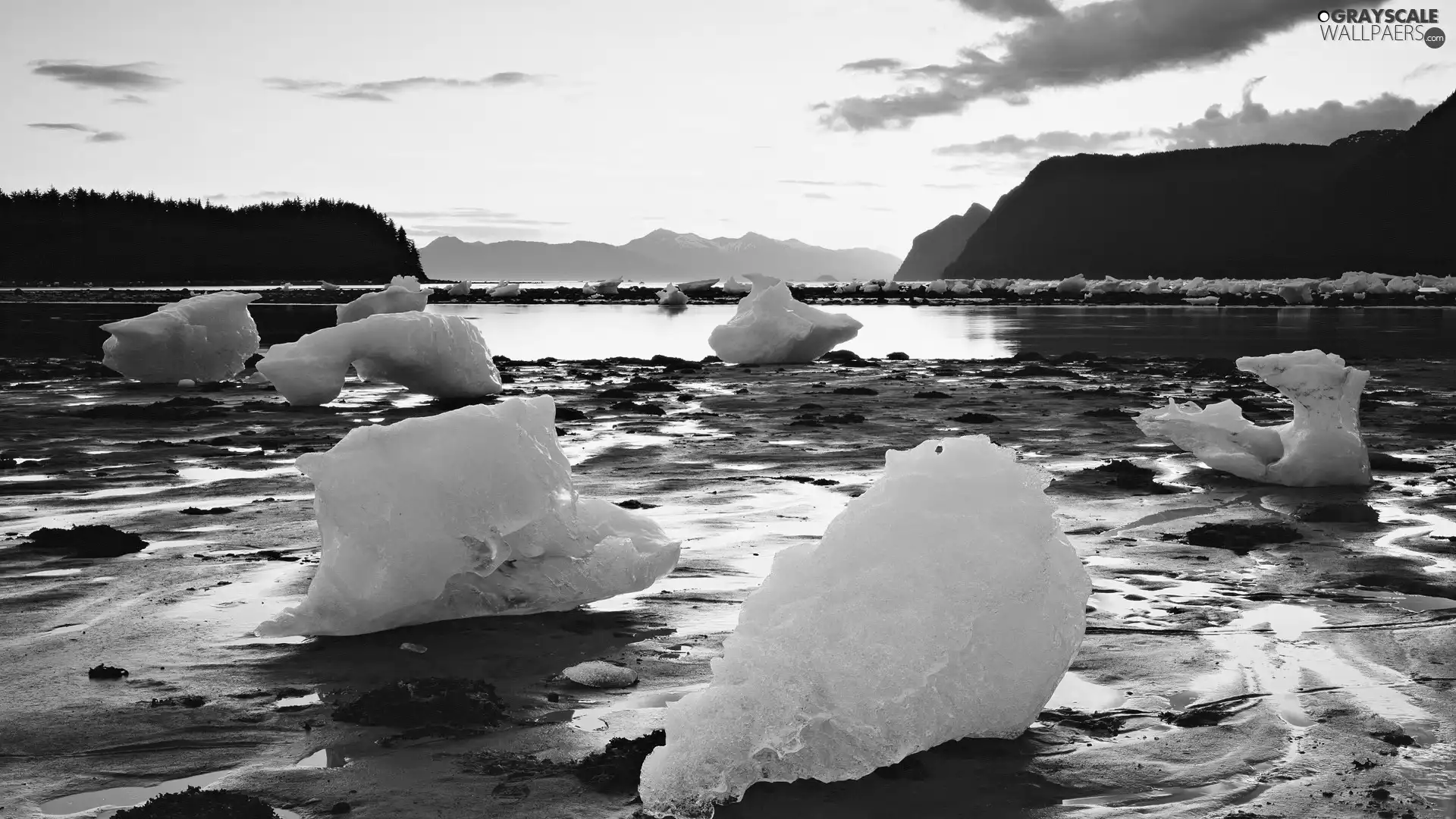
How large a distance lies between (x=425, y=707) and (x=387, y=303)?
63.6 ft

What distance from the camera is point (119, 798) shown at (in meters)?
3.78

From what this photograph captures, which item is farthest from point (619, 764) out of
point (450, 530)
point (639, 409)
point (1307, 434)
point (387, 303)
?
point (387, 303)

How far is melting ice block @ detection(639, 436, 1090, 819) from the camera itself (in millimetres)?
3818

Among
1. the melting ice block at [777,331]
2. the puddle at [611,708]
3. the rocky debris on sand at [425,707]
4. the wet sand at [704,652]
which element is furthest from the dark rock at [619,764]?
the melting ice block at [777,331]

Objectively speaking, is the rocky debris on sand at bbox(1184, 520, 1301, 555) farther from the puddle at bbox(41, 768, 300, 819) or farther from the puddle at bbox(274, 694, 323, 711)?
the puddle at bbox(41, 768, 300, 819)

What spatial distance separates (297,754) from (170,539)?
153 inches

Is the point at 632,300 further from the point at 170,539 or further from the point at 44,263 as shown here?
the point at 44,263

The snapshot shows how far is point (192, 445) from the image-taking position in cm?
1155

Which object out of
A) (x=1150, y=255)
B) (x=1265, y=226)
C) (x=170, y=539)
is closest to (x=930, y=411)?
(x=170, y=539)

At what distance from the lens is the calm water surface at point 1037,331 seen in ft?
89.5

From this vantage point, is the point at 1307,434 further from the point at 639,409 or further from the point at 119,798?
the point at 119,798

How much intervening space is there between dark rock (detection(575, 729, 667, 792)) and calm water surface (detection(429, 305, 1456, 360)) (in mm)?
21943

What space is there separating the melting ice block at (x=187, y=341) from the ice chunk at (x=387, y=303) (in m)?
3.24

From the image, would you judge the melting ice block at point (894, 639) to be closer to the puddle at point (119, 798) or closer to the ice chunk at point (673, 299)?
the puddle at point (119, 798)
